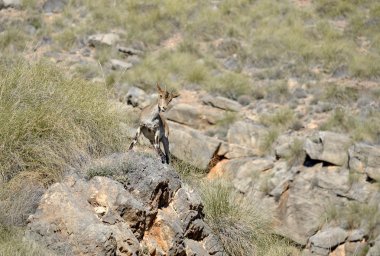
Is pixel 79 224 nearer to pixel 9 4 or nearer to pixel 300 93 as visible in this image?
pixel 300 93

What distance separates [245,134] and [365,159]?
3.15 meters

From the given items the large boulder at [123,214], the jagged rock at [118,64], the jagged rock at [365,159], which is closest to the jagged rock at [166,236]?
the large boulder at [123,214]

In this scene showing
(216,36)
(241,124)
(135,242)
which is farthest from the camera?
(216,36)

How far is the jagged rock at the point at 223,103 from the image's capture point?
51.8 feet

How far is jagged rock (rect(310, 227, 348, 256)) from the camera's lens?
1034 cm

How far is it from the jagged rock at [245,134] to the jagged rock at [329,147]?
1407 mm

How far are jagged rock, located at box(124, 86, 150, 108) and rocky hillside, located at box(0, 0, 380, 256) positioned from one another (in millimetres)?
39

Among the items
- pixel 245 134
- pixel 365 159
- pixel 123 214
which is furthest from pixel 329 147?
pixel 123 214

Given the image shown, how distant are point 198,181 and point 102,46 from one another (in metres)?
11.9

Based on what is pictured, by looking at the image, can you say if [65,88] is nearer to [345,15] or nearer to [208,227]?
[208,227]

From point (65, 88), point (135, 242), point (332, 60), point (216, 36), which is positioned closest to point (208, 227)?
point (135, 242)

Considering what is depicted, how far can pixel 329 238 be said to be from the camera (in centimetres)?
1047

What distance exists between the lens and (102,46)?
18.9 meters

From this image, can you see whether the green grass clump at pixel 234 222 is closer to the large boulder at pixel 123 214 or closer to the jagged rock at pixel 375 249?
the large boulder at pixel 123 214
